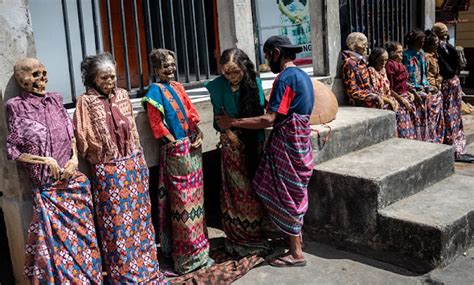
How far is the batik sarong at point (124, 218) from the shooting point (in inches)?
155

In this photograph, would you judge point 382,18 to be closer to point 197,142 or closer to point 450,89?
point 450,89

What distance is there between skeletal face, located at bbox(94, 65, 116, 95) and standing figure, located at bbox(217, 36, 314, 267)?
1044mm

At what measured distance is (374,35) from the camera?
7715 mm

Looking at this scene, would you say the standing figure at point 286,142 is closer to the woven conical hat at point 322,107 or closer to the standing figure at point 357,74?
the woven conical hat at point 322,107

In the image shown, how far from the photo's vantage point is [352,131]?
5434mm

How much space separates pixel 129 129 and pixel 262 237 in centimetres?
162

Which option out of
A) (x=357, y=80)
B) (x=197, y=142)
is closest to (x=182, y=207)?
(x=197, y=142)

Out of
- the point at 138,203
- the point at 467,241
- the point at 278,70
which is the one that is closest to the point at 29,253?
the point at 138,203

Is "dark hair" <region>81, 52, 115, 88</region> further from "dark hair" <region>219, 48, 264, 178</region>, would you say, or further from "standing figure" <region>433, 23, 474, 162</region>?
"standing figure" <region>433, 23, 474, 162</region>

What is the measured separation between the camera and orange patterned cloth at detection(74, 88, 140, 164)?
3.86 meters

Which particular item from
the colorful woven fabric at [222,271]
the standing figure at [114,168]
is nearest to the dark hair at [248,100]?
the colorful woven fabric at [222,271]

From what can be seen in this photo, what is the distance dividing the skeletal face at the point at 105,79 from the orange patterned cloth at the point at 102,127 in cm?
5

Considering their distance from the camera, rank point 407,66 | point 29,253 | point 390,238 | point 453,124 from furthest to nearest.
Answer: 1. point 453,124
2. point 407,66
3. point 390,238
4. point 29,253

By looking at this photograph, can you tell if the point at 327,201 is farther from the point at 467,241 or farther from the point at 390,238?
the point at 467,241
